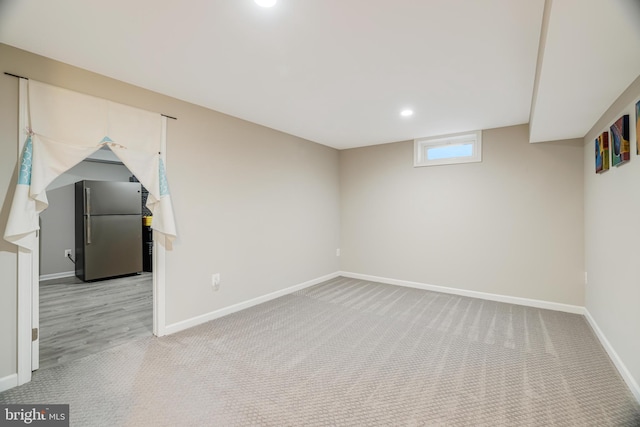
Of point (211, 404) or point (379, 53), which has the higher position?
point (379, 53)

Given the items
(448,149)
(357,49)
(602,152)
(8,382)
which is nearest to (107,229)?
(8,382)

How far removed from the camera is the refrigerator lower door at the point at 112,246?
4.71 metres

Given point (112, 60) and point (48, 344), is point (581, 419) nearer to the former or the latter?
point (112, 60)

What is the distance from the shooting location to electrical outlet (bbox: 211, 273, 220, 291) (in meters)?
3.12

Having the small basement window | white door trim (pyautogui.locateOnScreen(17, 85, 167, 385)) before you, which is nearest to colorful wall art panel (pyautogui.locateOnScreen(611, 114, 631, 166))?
the small basement window

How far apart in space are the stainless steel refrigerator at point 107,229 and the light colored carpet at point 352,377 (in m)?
3.09

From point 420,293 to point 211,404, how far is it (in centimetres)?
315

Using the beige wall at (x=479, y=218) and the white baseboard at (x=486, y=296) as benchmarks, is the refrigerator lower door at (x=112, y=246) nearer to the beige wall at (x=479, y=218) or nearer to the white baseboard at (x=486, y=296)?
the beige wall at (x=479, y=218)

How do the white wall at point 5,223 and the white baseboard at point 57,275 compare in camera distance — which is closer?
the white wall at point 5,223

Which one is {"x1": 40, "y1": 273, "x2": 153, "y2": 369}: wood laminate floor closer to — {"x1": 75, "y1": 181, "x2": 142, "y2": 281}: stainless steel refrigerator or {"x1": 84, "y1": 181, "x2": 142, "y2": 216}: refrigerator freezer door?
{"x1": 75, "y1": 181, "x2": 142, "y2": 281}: stainless steel refrigerator

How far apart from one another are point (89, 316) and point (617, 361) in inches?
197

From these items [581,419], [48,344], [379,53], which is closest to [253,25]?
[379,53]

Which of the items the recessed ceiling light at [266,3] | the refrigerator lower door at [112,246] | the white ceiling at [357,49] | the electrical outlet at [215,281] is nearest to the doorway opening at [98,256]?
the refrigerator lower door at [112,246]

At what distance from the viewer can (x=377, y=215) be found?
15.5 feet
